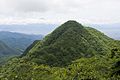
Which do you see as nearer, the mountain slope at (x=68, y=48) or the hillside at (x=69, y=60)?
the hillside at (x=69, y=60)

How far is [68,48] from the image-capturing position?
156 metres

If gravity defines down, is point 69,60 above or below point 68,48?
below

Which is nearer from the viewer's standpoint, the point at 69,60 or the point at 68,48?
the point at 69,60

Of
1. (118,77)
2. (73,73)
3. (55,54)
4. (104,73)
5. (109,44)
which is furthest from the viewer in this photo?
(109,44)

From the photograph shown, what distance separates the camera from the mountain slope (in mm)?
144500

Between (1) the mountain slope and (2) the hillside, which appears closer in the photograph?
(2) the hillside

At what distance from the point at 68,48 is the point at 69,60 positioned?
42.4 feet

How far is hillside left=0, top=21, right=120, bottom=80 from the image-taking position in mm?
95625

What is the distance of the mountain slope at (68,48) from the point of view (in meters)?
144

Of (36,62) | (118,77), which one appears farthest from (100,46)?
(118,77)

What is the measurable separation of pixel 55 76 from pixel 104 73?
17.3m

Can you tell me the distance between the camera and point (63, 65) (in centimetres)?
13900

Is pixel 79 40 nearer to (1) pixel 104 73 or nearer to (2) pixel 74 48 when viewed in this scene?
(2) pixel 74 48

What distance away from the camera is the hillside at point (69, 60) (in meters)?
95.6
